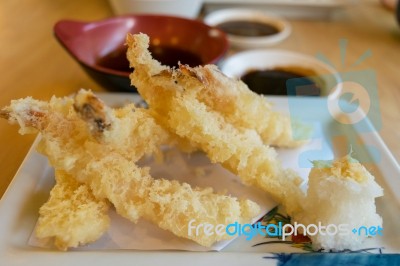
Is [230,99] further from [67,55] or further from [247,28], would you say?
[247,28]

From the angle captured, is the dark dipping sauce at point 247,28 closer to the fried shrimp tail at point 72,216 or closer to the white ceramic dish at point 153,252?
the white ceramic dish at point 153,252

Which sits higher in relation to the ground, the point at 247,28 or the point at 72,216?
the point at 247,28

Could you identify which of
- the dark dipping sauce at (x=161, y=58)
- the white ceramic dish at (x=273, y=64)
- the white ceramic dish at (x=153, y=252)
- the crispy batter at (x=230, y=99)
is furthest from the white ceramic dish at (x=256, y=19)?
the white ceramic dish at (x=153, y=252)

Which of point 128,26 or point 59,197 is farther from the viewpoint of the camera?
point 128,26

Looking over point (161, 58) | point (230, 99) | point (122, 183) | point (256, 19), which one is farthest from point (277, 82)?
point (122, 183)

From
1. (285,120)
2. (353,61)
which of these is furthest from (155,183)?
(353,61)

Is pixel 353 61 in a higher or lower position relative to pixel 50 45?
lower

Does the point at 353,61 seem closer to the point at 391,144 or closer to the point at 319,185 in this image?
the point at 391,144
